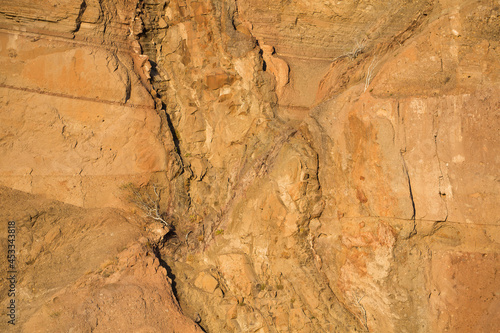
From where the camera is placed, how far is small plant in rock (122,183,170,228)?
545 centimetres

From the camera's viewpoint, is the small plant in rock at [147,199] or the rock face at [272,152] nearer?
the rock face at [272,152]

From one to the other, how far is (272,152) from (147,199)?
1709 millimetres

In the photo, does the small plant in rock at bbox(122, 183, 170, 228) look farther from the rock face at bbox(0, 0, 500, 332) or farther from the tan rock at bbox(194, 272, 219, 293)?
the tan rock at bbox(194, 272, 219, 293)

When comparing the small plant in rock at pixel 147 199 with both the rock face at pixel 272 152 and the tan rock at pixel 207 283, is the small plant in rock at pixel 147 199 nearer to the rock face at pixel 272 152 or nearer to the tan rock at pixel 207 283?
the rock face at pixel 272 152

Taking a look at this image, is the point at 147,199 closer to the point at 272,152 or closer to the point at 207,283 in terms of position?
the point at 207,283

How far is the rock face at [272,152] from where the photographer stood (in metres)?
4.37

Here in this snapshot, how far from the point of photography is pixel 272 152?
213 inches

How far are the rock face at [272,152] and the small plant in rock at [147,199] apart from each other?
0.05m

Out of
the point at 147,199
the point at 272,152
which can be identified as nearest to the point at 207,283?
the point at 147,199

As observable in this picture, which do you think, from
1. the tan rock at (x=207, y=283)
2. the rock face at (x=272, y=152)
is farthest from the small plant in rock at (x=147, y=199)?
the tan rock at (x=207, y=283)

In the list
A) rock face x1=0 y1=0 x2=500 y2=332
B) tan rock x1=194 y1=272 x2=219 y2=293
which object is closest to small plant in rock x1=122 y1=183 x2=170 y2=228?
rock face x1=0 y1=0 x2=500 y2=332

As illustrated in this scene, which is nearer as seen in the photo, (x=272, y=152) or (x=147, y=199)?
(x=272, y=152)

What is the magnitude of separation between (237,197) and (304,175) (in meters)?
0.97

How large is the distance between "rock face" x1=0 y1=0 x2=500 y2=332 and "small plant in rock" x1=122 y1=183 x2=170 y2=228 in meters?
0.05
